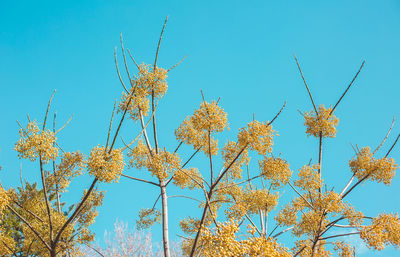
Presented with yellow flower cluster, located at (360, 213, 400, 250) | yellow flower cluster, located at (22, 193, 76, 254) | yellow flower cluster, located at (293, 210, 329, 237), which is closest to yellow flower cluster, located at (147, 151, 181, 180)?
yellow flower cluster, located at (22, 193, 76, 254)

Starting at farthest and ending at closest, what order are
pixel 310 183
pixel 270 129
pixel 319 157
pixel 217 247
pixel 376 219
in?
pixel 319 157
pixel 310 183
pixel 376 219
pixel 270 129
pixel 217 247

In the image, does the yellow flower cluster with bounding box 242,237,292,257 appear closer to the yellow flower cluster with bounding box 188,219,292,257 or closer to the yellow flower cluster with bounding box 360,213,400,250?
the yellow flower cluster with bounding box 188,219,292,257

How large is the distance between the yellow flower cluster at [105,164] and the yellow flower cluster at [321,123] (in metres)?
4.62

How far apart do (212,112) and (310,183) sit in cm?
290

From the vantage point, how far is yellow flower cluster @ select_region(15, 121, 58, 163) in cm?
568

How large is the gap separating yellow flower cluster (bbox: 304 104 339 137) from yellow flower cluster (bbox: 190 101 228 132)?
2763 millimetres

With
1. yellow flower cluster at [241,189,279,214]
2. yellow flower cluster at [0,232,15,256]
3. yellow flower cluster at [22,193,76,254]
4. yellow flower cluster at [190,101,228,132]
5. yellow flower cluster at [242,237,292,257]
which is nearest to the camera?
yellow flower cluster at [242,237,292,257]

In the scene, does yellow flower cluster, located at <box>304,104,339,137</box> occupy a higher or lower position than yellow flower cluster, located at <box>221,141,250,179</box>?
higher

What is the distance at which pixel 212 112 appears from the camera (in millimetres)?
6340

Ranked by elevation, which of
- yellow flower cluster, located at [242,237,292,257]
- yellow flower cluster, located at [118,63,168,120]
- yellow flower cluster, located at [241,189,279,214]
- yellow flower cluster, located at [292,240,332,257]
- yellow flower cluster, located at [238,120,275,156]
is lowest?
yellow flower cluster, located at [242,237,292,257]

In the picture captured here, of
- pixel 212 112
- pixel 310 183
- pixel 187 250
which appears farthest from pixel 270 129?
pixel 187 250

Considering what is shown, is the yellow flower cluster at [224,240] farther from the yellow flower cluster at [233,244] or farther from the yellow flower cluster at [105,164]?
the yellow flower cluster at [105,164]

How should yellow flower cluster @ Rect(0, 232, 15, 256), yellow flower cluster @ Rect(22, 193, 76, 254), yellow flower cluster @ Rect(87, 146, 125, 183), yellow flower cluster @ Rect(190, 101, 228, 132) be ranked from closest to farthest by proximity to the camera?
yellow flower cluster @ Rect(87, 146, 125, 183) < yellow flower cluster @ Rect(190, 101, 228, 132) < yellow flower cluster @ Rect(0, 232, 15, 256) < yellow flower cluster @ Rect(22, 193, 76, 254)

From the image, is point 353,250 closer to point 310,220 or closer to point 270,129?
point 310,220
